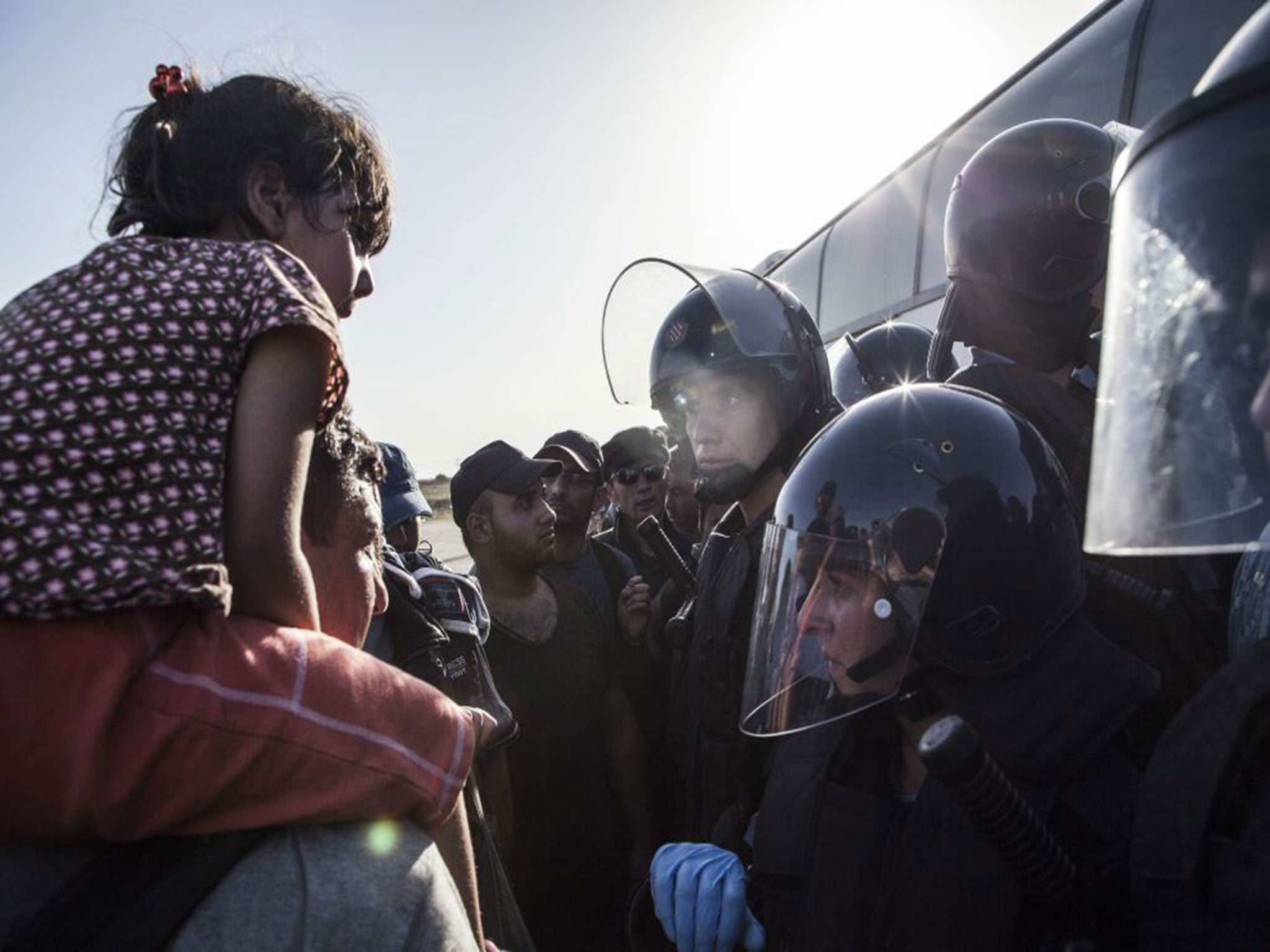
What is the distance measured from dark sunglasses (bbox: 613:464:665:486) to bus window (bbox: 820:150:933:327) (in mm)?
2627

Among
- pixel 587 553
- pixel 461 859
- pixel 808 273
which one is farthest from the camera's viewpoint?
pixel 808 273

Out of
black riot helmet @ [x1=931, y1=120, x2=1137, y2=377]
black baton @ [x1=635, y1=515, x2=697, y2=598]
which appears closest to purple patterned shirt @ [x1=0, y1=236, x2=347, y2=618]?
black riot helmet @ [x1=931, y1=120, x2=1137, y2=377]

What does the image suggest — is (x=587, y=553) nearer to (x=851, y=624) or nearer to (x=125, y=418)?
(x=851, y=624)

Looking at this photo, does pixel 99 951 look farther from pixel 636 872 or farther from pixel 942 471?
pixel 636 872

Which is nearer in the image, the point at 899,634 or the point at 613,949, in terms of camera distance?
the point at 899,634

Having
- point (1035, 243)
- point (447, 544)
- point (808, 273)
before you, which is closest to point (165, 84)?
→ point (1035, 243)

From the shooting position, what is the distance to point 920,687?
1.38m

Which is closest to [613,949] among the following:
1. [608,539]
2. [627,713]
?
[627,713]

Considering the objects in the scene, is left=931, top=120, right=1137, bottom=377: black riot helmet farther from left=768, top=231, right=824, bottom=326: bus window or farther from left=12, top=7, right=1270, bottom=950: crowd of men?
left=768, top=231, right=824, bottom=326: bus window

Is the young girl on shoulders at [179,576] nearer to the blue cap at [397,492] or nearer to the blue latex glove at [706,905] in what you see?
the blue latex glove at [706,905]

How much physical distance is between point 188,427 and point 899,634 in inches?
41.1

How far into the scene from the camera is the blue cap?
11.1ft

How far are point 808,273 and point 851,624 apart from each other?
7.58 meters

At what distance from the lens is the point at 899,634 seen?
1.34 metres
